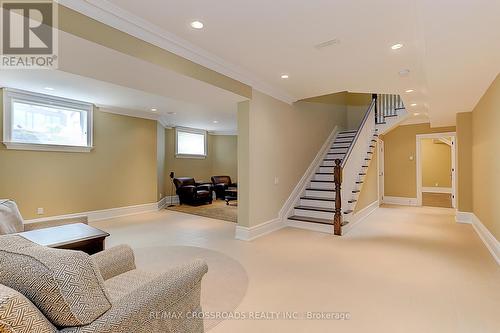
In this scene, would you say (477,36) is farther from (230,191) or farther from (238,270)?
(230,191)

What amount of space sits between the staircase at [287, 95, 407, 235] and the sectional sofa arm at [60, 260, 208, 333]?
3.55 meters

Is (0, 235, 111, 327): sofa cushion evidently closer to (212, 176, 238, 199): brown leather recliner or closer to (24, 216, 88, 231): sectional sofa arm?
(24, 216, 88, 231): sectional sofa arm

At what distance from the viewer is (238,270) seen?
117 inches

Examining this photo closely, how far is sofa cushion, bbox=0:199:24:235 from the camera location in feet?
7.42

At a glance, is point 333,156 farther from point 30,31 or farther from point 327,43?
point 30,31

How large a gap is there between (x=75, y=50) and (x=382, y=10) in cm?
288

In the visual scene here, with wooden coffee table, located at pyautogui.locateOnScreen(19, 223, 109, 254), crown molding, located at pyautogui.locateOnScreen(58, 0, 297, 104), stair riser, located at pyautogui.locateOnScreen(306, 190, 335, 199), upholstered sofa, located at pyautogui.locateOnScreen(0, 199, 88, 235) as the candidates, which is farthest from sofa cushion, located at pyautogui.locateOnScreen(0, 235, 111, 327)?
stair riser, located at pyautogui.locateOnScreen(306, 190, 335, 199)

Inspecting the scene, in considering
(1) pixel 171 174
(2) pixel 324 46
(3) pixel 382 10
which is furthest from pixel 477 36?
(1) pixel 171 174

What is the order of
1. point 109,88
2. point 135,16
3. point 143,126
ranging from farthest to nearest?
1. point 143,126
2. point 109,88
3. point 135,16

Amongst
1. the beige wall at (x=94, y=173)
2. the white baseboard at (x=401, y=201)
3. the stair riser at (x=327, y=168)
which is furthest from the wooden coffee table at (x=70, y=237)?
the white baseboard at (x=401, y=201)

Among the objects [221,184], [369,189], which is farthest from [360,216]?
[221,184]

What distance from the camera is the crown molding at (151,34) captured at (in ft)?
7.11

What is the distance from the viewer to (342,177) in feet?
15.6

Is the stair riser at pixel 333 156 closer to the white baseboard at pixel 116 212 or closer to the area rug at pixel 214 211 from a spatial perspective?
the area rug at pixel 214 211
